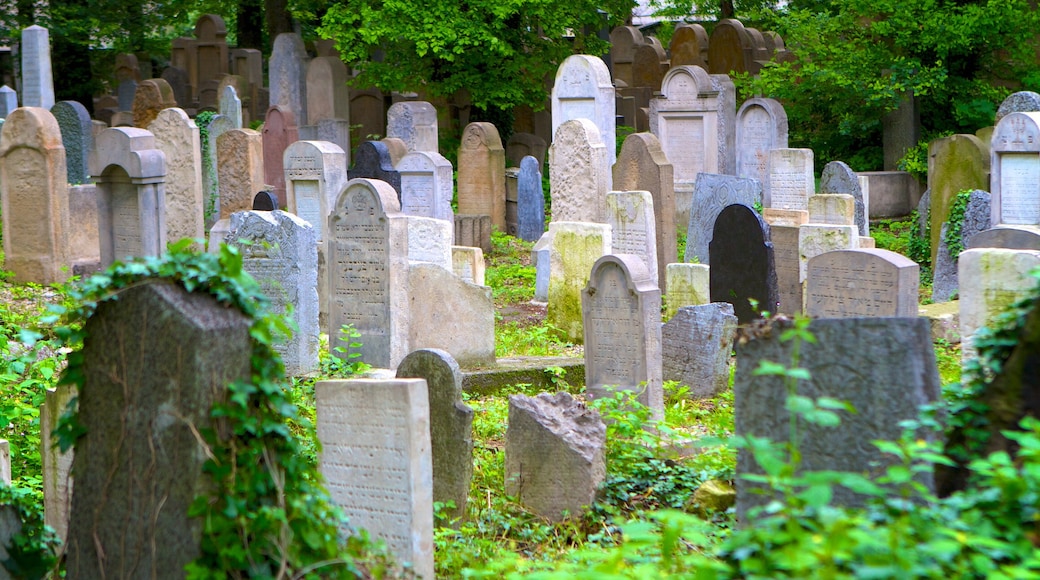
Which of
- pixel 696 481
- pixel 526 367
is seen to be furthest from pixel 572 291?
pixel 696 481

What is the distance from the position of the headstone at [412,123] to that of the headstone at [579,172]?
16.7 ft

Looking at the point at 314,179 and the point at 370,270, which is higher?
the point at 314,179

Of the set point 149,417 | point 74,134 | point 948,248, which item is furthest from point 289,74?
point 149,417

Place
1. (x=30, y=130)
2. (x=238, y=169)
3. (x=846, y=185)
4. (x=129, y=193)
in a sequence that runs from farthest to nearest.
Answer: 1. (x=238, y=169)
2. (x=846, y=185)
3. (x=30, y=130)
4. (x=129, y=193)

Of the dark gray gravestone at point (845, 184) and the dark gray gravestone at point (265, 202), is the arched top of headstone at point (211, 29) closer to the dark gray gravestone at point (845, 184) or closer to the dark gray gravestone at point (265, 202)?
the dark gray gravestone at point (265, 202)

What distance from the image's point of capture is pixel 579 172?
13.7 meters

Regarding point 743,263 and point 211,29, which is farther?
point 211,29

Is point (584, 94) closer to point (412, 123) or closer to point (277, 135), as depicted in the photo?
point (412, 123)

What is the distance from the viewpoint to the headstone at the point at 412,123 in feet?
60.9

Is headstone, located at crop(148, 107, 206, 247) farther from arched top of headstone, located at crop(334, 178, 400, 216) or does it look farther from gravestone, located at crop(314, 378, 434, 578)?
gravestone, located at crop(314, 378, 434, 578)

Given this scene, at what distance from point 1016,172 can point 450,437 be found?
29.6 ft

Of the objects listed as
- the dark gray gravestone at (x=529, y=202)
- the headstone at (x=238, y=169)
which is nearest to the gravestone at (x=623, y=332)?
the dark gray gravestone at (x=529, y=202)

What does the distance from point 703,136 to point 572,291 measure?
7497 mm

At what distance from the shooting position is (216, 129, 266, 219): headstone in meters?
16.1
